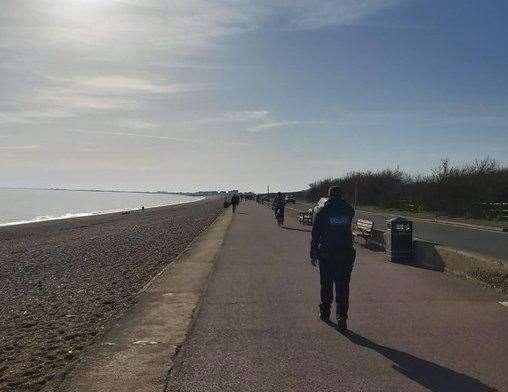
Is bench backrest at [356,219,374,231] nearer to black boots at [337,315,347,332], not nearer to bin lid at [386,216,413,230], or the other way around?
bin lid at [386,216,413,230]

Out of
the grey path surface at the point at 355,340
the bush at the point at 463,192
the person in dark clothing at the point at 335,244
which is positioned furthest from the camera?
the bush at the point at 463,192

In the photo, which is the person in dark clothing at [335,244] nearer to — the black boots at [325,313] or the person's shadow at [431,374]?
the black boots at [325,313]

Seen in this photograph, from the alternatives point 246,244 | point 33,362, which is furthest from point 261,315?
point 246,244

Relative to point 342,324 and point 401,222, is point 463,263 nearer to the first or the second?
point 401,222

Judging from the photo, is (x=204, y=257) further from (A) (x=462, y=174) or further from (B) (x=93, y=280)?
Result: (A) (x=462, y=174)

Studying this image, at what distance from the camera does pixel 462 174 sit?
39406 millimetres

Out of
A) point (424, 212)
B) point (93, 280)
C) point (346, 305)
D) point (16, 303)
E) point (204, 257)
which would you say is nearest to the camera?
point (346, 305)

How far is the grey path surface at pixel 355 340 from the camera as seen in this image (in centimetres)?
487

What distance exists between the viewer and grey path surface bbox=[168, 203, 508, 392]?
4.87 metres

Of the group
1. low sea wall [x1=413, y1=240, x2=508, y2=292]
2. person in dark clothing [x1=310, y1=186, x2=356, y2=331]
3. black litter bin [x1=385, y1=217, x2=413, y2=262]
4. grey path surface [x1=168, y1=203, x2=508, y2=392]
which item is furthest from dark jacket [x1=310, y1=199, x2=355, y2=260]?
black litter bin [x1=385, y1=217, x2=413, y2=262]

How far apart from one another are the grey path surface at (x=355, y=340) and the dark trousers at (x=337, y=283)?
28cm

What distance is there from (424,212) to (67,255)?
3010cm

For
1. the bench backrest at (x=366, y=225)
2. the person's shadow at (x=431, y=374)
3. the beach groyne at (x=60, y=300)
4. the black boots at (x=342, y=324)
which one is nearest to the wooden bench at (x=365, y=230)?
the bench backrest at (x=366, y=225)

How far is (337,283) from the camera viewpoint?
6902 millimetres
